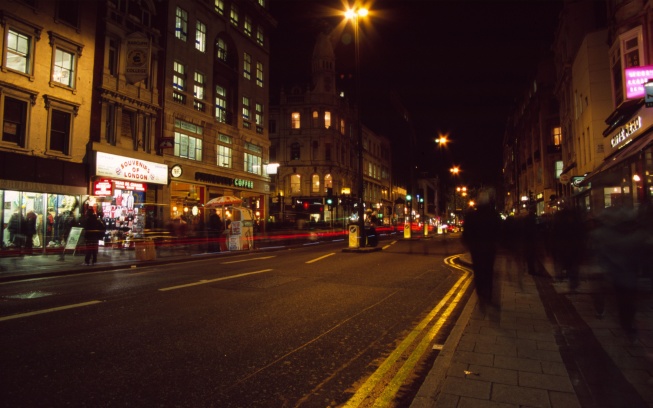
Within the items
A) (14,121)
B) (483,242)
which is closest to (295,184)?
(14,121)

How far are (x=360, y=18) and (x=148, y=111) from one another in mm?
14262

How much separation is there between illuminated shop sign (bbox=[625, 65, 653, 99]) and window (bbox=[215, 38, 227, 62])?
26.9m

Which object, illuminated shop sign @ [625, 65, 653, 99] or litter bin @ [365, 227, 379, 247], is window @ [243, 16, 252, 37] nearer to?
litter bin @ [365, 227, 379, 247]

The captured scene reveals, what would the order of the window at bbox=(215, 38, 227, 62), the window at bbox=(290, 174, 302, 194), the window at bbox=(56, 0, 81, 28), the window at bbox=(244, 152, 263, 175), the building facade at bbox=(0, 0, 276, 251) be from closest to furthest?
the building facade at bbox=(0, 0, 276, 251) → the window at bbox=(56, 0, 81, 28) → the window at bbox=(215, 38, 227, 62) → the window at bbox=(244, 152, 263, 175) → the window at bbox=(290, 174, 302, 194)

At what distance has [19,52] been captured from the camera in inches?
728

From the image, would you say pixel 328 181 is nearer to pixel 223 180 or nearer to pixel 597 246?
pixel 223 180


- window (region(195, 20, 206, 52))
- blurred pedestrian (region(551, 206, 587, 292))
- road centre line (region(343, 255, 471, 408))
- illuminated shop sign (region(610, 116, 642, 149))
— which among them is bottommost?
road centre line (region(343, 255, 471, 408))

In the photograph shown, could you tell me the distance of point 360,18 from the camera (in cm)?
1902

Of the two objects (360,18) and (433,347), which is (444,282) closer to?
(433,347)

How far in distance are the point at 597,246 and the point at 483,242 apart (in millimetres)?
1437

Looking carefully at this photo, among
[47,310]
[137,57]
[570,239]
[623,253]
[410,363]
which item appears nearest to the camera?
[410,363]

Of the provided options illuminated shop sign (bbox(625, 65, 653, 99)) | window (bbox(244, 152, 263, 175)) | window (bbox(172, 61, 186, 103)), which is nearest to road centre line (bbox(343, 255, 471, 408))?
illuminated shop sign (bbox(625, 65, 653, 99))

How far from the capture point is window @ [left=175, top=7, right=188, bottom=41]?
27.6 m

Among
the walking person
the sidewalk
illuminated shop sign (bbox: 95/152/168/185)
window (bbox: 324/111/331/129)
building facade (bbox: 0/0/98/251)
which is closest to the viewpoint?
the sidewalk
